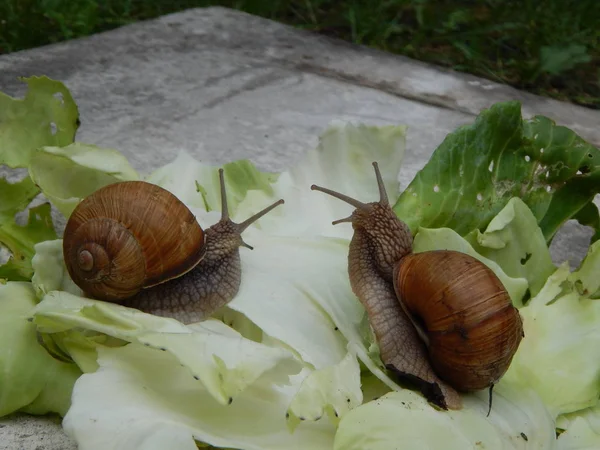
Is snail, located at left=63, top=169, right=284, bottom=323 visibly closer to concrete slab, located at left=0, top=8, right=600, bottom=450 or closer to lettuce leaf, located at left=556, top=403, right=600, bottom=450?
lettuce leaf, located at left=556, top=403, right=600, bottom=450

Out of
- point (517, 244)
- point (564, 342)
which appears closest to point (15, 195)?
point (517, 244)

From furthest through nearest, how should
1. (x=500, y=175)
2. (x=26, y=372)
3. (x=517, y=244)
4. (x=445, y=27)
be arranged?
(x=445, y=27)
(x=500, y=175)
(x=517, y=244)
(x=26, y=372)

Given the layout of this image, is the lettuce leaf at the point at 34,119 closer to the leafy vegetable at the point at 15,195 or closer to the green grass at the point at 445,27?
the leafy vegetable at the point at 15,195

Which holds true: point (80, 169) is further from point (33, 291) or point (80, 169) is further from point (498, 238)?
point (498, 238)

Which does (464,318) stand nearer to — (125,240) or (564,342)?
(564,342)

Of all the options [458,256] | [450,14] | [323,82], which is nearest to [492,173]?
[458,256]

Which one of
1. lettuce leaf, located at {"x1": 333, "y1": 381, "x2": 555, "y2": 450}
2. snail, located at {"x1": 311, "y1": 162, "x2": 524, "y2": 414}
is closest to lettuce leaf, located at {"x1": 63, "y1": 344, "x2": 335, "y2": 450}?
lettuce leaf, located at {"x1": 333, "y1": 381, "x2": 555, "y2": 450}

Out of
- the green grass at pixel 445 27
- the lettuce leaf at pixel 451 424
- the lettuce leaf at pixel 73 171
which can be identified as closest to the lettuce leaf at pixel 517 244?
the lettuce leaf at pixel 451 424
